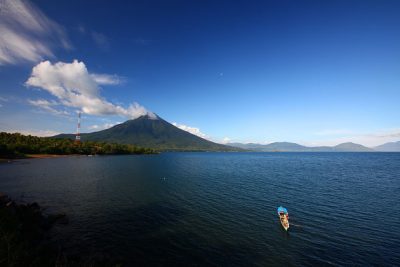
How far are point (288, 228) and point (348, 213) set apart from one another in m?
16.9

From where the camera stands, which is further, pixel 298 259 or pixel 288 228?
pixel 288 228

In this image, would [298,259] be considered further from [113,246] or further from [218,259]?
[113,246]

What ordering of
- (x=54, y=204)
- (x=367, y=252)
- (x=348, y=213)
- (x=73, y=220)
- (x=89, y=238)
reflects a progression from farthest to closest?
(x=54, y=204)
(x=348, y=213)
(x=73, y=220)
(x=89, y=238)
(x=367, y=252)

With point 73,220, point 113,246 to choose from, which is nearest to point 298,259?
point 113,246

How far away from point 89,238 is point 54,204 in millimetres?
21376

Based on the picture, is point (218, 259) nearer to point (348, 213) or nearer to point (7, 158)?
point (348, 213)

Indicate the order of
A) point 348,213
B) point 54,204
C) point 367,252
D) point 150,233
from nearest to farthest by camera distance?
point 367,252
point 150,233
point 348,213
point 54,204

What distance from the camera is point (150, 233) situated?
3067cm

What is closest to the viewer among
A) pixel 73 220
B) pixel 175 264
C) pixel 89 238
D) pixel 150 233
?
pixel 175 264

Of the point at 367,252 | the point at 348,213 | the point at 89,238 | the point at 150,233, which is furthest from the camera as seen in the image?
the point at 348,213

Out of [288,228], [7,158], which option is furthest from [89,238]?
[7,158]

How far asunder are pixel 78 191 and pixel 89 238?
106ft

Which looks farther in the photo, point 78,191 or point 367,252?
point 78,191

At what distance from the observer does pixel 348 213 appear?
40094 mm
